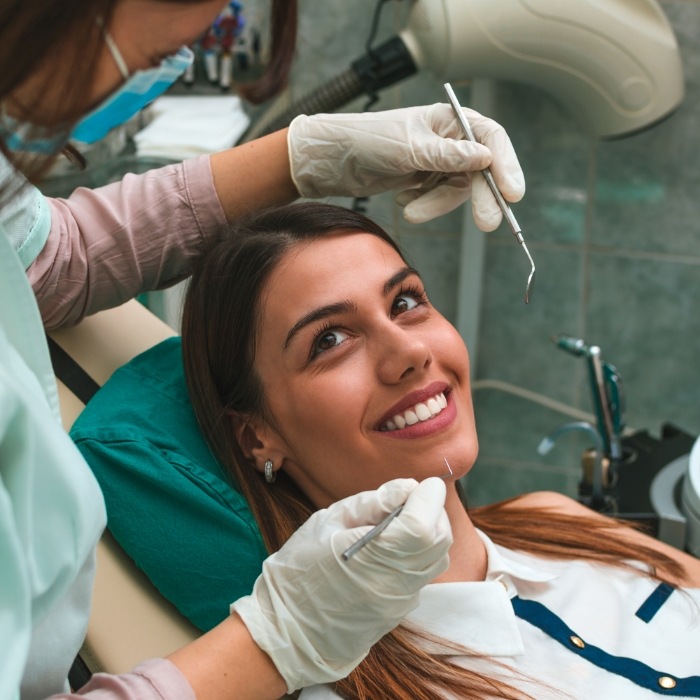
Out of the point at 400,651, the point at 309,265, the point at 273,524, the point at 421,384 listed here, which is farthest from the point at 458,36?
the point at 400,651

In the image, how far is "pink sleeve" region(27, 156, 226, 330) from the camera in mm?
1407

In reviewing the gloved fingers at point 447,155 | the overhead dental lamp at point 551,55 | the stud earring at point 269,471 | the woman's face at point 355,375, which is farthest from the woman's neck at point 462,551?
the overhead dental lamp at point 551,55

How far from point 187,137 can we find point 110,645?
1352 millimetres

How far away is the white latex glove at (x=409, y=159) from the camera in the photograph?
1320 mm

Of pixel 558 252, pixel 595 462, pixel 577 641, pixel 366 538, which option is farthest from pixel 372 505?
pixel 558 252

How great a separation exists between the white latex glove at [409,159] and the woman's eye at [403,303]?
0.12m

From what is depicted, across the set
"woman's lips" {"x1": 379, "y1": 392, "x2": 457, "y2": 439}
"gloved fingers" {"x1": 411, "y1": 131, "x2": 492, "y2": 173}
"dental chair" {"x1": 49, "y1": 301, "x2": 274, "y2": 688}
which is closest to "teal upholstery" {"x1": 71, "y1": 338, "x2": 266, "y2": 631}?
"dental chair" {"x1": 49, "y1": 301, "x2": 274, "y2": 688}

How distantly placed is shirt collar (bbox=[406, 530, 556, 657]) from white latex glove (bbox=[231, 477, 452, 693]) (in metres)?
0.28

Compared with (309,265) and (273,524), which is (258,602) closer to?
(273,524)

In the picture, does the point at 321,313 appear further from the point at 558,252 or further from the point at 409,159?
the point at 558,252

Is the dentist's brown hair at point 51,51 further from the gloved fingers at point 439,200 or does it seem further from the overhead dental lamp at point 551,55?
the overhead dental lamp at point 551,55

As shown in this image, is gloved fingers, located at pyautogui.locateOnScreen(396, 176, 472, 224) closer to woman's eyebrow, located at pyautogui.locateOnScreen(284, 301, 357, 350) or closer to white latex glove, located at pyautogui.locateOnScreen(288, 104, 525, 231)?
white latex glove, located at pyautogui.locateOnScreen(288, 104, 525, 231)

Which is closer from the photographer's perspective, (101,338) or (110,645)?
Answer: (110,645)

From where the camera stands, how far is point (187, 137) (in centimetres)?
219
